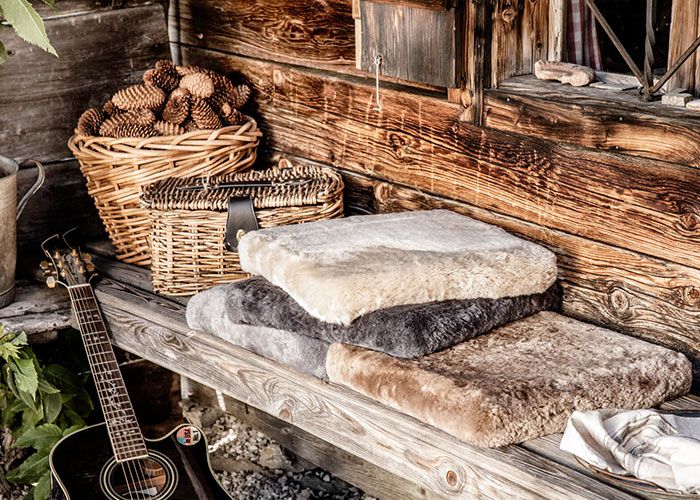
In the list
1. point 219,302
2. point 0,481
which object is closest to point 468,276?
point 219,302

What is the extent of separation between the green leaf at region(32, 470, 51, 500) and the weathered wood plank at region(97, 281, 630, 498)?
0.43 meters

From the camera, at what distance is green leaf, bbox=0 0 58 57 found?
2.12m

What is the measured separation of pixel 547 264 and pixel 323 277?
55cm

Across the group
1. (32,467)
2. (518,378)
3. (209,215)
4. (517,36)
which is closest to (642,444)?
(518,378)

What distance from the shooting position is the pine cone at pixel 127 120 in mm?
3025

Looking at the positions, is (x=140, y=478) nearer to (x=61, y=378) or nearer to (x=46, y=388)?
(x=46, y=388)

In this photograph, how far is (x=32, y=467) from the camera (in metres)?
2.88

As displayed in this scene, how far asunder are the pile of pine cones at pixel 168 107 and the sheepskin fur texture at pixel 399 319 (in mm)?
733

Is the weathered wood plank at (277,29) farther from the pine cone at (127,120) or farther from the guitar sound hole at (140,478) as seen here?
the guitar sound hole at (140,478)

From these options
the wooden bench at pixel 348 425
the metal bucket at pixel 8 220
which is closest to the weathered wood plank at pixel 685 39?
the wooden bench at pixel 348 425

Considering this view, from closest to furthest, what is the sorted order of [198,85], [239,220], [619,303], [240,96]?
1. [619,303]
2. [239,220]
3. [198,85]
4. [240,96]

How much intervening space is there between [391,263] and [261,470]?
1335 mm

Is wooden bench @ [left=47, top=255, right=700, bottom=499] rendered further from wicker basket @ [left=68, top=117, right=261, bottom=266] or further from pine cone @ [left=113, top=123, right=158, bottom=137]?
pine cone @ [left=113, top=123, right=158, bottom=137]

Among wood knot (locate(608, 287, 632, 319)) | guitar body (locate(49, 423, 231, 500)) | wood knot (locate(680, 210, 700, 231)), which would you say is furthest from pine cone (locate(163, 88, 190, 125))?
wood knot (locate(680, 210, 700, 231))
